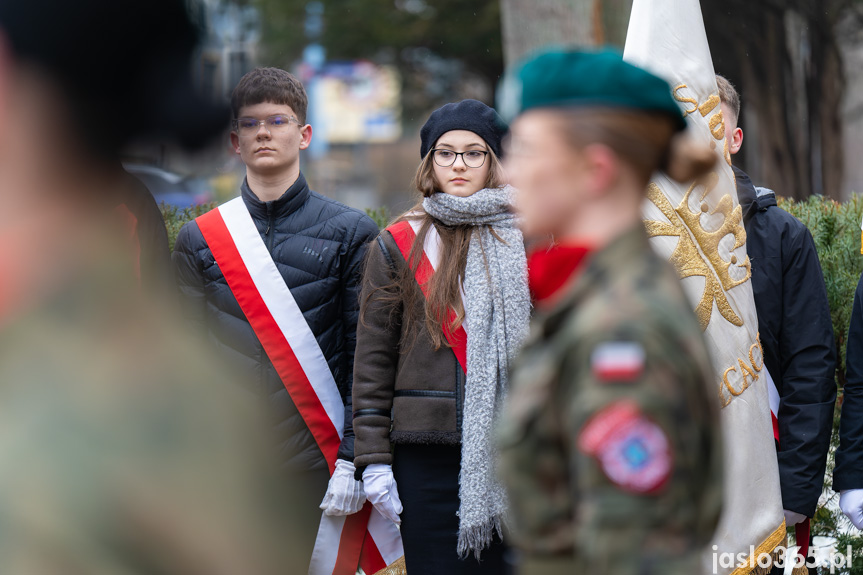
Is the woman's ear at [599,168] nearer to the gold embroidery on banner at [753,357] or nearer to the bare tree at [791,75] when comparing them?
the gold embroidery on banner at [753,357]

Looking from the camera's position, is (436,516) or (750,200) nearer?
(436,516)

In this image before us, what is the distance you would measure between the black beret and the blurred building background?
0.26 meters

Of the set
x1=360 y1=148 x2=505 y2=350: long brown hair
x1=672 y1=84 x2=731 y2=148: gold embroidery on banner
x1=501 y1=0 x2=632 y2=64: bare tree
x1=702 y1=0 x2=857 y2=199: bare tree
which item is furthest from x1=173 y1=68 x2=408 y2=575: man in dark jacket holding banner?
x1=702 y1=0 x2=857 y2=199: bare tree

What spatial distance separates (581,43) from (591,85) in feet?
23.3

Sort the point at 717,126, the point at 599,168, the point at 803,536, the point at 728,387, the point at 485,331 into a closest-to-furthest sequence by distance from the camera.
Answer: the point at 599,168 → the point at 485,331 → the point at 728,387 → the point at 717,126 → the point at 803,536

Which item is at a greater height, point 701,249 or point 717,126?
point 717,126

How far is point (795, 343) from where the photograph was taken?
336 centimetres

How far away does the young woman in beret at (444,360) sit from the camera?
113 inches

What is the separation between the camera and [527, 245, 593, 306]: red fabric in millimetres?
1363

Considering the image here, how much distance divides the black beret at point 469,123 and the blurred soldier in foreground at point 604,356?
5.67 feet

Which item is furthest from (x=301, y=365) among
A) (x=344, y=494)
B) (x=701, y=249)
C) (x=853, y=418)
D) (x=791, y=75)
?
(x=791, y=75)

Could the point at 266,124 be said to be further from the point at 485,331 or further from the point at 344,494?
the point at 344,494

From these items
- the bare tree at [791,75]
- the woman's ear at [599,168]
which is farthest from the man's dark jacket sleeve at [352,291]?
the bare tree at [791,75]

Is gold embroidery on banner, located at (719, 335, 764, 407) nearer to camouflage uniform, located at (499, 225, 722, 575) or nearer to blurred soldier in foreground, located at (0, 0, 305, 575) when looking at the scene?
camouflage uniform, located at (499, 225, 722, 575)
